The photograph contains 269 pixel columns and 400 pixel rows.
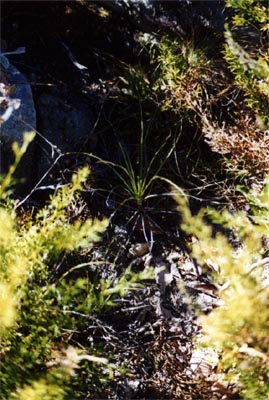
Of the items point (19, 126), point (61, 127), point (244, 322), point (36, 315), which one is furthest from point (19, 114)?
point (244, 322)

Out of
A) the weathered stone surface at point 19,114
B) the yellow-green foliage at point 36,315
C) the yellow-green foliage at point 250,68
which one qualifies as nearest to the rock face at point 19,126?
the weathered stone surface at point 19,114

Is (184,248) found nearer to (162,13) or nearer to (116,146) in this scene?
(116,146)

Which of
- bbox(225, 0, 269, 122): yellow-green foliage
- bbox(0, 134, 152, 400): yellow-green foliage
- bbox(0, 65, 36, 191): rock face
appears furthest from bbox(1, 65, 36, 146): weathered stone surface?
bbox(225, 0, 269, 122): yellow-green foliage

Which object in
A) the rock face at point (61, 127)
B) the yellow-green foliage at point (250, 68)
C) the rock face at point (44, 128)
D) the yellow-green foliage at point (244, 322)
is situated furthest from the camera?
the rock face at point (61, 127)

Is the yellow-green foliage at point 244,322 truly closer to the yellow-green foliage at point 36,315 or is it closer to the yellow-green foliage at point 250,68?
the yellow-green foliage at point 36,315

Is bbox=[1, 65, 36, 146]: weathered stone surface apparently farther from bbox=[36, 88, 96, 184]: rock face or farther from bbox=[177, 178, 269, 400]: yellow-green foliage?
bbox=[177, 178, 269, 400]: yellow-green foliage

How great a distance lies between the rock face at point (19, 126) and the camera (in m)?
2.07

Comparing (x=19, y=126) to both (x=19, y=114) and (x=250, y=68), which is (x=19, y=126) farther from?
(x=250, y=68)

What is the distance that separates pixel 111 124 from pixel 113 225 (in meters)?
0.42

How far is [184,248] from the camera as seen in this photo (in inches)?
82.8

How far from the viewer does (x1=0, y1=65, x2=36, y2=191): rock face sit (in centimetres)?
207

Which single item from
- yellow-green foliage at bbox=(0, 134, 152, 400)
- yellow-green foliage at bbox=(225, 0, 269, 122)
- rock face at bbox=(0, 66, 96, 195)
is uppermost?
yellow-green foliage at bbox=(225, 0, 269, 122)

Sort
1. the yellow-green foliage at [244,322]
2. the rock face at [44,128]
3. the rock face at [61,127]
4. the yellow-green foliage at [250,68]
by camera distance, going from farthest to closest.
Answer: the rock face at [61,127] < the rock face at [44,128] < the yellow-green foliage at [250,68] < the yellow-green foliage at [244,322]

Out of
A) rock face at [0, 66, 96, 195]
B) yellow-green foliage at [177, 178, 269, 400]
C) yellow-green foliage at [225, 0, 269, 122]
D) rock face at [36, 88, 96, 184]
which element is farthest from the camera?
rock face at [36, 88, 96, 184]
